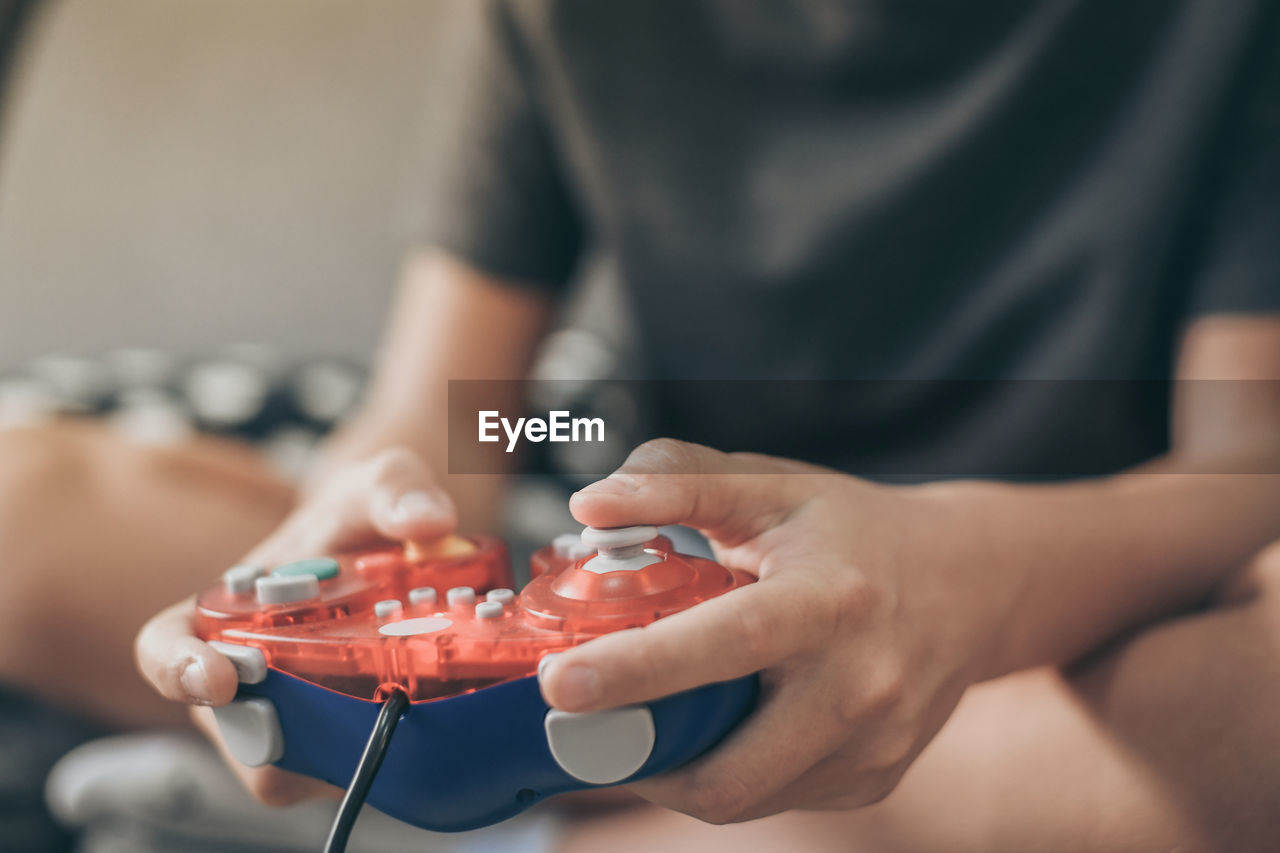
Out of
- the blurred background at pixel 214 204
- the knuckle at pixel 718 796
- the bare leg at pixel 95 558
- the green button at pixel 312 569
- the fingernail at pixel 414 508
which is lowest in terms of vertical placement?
the knuckle at pixel 718 796

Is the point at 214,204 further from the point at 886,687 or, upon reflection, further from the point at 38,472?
the point at 886,687

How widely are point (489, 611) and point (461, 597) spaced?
0.06ft

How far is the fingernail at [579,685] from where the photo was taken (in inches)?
7.8

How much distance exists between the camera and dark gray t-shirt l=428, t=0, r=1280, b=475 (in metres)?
0.49

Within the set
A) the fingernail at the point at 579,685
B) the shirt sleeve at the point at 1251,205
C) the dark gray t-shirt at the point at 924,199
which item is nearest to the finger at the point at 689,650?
the fingernail at the point at 579,685

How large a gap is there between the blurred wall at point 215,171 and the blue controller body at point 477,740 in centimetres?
57

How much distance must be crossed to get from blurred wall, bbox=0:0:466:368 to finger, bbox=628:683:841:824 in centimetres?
Answer: 60

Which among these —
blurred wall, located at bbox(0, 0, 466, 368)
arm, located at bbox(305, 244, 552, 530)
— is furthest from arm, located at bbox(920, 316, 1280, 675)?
blurred wall, located at bbox(0, 0, 466, 368)

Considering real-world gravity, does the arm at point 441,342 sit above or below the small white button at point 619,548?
above

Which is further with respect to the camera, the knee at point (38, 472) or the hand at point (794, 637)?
the knee at point (38, 472)

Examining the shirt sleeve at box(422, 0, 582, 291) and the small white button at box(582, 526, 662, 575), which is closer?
the small white button at box(582, 526, 662, 575)

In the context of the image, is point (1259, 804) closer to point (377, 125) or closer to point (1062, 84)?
point (1062, 84)

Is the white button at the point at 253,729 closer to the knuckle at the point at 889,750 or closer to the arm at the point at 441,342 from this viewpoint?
the knuckle at the point at 889,750

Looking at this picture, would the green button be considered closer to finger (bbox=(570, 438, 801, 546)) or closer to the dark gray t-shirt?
finger (bbox=(570, 438, 801, 546))
